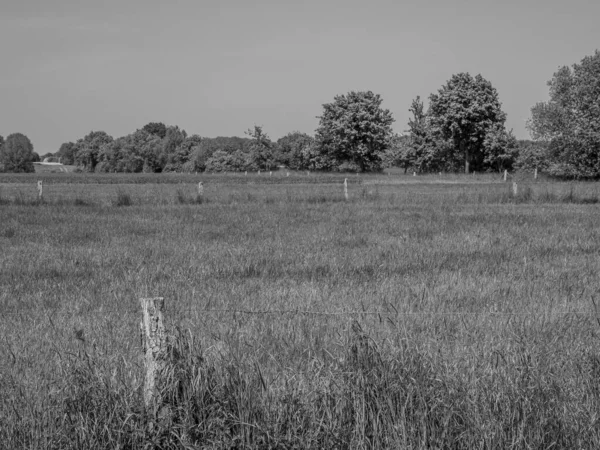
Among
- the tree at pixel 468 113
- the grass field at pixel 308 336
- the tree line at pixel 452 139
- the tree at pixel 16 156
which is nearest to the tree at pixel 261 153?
the tree line at pixel 452 139

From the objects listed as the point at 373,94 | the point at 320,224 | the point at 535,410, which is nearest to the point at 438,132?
the point at 373,94

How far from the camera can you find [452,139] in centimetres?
8194

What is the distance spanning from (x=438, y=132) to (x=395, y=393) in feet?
273

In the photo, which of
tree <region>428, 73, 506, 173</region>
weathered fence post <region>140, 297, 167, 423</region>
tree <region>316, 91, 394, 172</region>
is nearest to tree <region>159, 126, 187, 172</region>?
tree <region>316, 91, 394, 172</region>

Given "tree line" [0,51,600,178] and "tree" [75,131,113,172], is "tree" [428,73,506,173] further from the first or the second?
"tree" [75,131,113,172]

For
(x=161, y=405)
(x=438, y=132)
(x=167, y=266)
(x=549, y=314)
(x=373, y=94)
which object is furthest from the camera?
(x=373, y=94)

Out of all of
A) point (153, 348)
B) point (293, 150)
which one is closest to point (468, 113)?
point (293, 150)

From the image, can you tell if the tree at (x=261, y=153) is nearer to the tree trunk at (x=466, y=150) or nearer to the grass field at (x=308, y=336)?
the tree trunk at (x=466, y=150)

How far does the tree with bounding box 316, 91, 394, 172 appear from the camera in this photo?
3671 inches

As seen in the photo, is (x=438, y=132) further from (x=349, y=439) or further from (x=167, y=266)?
(x=349, y=439)

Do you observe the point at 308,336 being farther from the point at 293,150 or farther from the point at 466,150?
the point at 293,150

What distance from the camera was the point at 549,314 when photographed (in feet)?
26.6

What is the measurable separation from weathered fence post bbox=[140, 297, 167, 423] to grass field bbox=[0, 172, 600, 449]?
13cm

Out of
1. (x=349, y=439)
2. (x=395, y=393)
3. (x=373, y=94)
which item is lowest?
(x=349, y=439)
